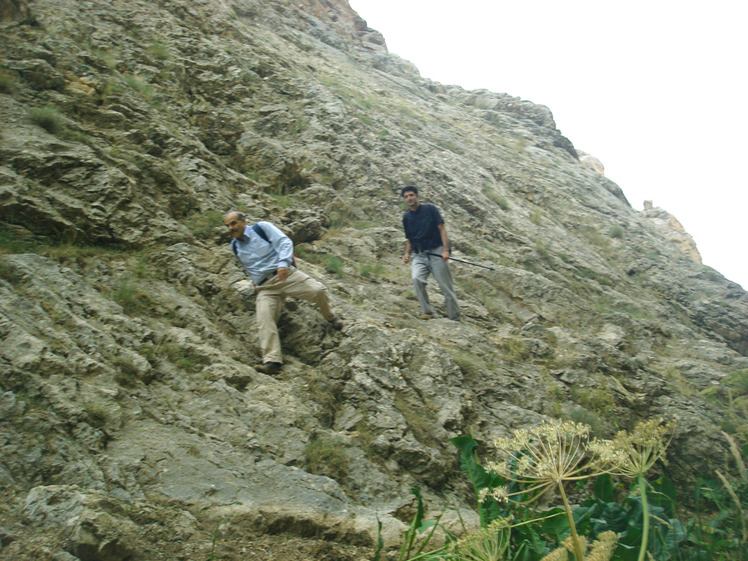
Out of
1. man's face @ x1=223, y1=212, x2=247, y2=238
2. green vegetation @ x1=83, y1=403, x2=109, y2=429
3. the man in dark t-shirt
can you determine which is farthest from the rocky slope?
man's face @ x1=223, y1=212, x2=247, y2=238

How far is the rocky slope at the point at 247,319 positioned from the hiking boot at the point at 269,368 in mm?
98

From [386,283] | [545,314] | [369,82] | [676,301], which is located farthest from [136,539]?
[369,82]

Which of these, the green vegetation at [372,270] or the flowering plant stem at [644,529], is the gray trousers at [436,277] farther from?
the flowering plant stem at [644,529]

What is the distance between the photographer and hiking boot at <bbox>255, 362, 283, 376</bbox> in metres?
5.02

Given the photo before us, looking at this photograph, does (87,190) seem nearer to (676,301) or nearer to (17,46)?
(17,46)

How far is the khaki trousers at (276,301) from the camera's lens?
516cm

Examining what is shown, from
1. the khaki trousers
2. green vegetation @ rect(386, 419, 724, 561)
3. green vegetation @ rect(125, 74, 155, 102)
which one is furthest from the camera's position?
green vegetation @ rect(125, 74, 155, 102)

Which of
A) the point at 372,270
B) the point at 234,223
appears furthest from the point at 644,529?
the point at 372,270

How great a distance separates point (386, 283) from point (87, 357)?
189 inches

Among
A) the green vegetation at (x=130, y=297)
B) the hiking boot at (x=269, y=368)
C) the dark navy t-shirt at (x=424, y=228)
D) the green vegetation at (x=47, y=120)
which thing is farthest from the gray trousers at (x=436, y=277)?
the green vegetation at (x=47, y=120)

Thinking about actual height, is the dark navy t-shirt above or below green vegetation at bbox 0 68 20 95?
above

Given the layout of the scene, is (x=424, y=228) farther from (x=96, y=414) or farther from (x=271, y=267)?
(x=96, y=414)

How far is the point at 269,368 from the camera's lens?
504 cm

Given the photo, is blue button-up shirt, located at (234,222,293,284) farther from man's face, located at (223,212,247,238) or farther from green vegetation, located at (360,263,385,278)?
green vegetation, located at (360,263,385,278)
